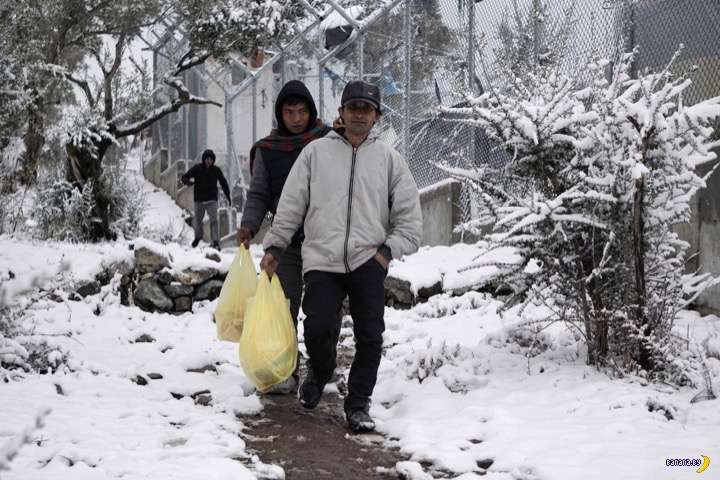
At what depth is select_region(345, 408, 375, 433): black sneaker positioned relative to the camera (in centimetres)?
457

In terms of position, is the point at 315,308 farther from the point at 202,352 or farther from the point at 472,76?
the point at 472,76

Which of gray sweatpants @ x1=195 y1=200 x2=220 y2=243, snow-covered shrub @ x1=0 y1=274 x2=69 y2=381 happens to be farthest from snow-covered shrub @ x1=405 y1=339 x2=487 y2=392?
gray sweatpants @ x1=195 y1=200 x2=220 y2=243

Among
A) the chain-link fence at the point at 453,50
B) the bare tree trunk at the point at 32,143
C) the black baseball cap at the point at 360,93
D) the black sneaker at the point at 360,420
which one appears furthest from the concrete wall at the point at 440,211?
the bare tree trunk at the point at 32,143

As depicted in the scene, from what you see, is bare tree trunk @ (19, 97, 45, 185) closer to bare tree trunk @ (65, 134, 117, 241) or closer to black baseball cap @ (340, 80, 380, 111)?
bare tree trunk @ (65, 134, 117, 241)

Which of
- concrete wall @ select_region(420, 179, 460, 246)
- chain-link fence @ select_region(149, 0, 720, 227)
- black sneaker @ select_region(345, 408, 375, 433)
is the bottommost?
black sneaker @ select_region(345, 408, 375, 433)

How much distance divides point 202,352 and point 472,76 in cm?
484

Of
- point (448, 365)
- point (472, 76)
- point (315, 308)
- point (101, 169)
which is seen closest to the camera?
point (315, 308)

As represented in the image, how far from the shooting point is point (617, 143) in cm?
494

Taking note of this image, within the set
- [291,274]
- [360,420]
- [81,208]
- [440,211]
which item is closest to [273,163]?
[291,274]

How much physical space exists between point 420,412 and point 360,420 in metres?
0.39

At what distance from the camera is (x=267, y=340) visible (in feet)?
16.0

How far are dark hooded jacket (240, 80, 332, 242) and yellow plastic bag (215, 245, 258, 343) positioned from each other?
Result: 22 centimetres

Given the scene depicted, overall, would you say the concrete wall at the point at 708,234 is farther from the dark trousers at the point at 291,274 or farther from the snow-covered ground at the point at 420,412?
the dark trousers at the point at 291,274

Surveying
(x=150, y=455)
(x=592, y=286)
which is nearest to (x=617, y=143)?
(x=592, y=286)
